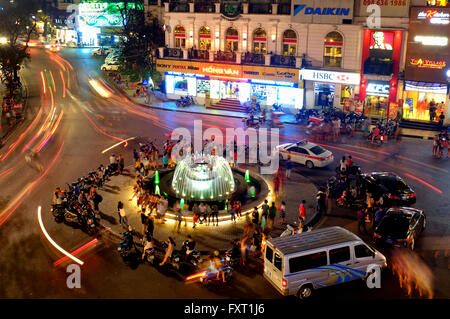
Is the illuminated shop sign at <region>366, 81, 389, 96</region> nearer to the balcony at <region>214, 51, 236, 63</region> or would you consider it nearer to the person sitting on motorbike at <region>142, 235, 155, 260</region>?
the balcony at <region>214, 51, 236, 63</region>

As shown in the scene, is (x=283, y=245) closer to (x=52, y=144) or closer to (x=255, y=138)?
→ (x=255, y=138)

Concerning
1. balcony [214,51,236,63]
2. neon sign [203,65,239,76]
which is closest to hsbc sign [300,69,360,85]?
neon sign [203,65,239,76]

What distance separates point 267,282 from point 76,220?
1030 cm

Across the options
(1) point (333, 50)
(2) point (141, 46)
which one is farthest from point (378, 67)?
(2) point (141, 46)

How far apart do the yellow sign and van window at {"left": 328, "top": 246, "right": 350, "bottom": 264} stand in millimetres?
29346

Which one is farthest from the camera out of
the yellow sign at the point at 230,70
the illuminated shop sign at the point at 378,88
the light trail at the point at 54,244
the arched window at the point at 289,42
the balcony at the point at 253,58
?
the balcony at the point at 253,58

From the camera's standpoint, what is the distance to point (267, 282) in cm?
1730

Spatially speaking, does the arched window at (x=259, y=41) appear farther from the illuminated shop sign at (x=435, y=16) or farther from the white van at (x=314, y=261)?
the white van at (x=314, y=261)

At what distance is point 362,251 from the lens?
16891mm

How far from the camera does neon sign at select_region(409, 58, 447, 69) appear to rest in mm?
37812

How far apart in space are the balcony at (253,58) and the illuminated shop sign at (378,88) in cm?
1047

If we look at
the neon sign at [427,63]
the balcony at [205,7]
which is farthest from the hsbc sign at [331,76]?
the balcony at [205,7]

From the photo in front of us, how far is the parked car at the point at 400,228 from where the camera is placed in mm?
19341

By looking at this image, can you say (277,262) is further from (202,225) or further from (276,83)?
(276,83)
